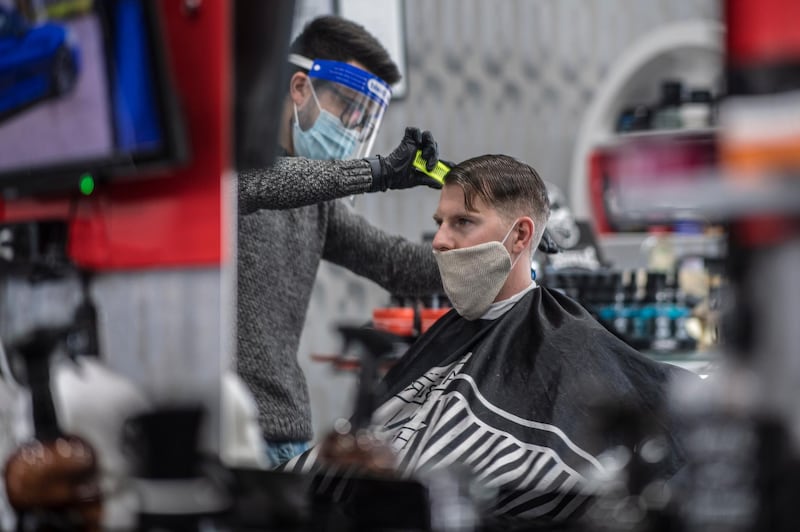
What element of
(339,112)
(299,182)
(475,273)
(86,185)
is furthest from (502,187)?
(86,185)

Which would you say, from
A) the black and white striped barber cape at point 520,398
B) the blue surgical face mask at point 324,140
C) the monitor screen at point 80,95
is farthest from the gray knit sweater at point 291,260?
the monitor screen at point 80,95

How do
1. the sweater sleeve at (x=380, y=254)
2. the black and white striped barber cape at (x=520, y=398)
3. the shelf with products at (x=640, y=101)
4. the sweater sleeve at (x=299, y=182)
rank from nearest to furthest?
1. the black and white striped barber cape at (x=520, y=398)
2. the sweater sleeve at (x=299, y=182)
3. the sweater sleeve at (x=380, y=254)
4. the shelf with products at (x=640, y=101)

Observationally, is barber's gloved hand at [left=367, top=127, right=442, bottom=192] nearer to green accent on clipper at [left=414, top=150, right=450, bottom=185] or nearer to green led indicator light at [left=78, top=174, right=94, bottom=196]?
green accent on clipper at [left=414, top=150, right=450, bottom=185]

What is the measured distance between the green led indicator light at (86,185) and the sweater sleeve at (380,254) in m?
1.59

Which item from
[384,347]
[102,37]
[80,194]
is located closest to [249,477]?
[384,347]

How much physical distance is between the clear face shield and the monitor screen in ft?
4.02

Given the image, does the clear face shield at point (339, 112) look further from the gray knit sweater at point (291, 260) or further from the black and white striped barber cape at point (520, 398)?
the black and white striped barber cape at point (520, 398)

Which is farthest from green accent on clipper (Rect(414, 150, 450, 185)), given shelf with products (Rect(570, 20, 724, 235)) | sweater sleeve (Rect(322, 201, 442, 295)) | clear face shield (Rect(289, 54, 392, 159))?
shelf with products (Rect(570, 20, 724, 235))

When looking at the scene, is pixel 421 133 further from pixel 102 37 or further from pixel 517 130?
pixel 517 130

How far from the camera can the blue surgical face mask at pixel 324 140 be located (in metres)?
2.74

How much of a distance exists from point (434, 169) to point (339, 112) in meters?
0.29

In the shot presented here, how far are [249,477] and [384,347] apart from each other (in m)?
0.23

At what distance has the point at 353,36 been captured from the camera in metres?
2.79

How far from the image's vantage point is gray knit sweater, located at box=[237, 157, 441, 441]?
97.7 inches
